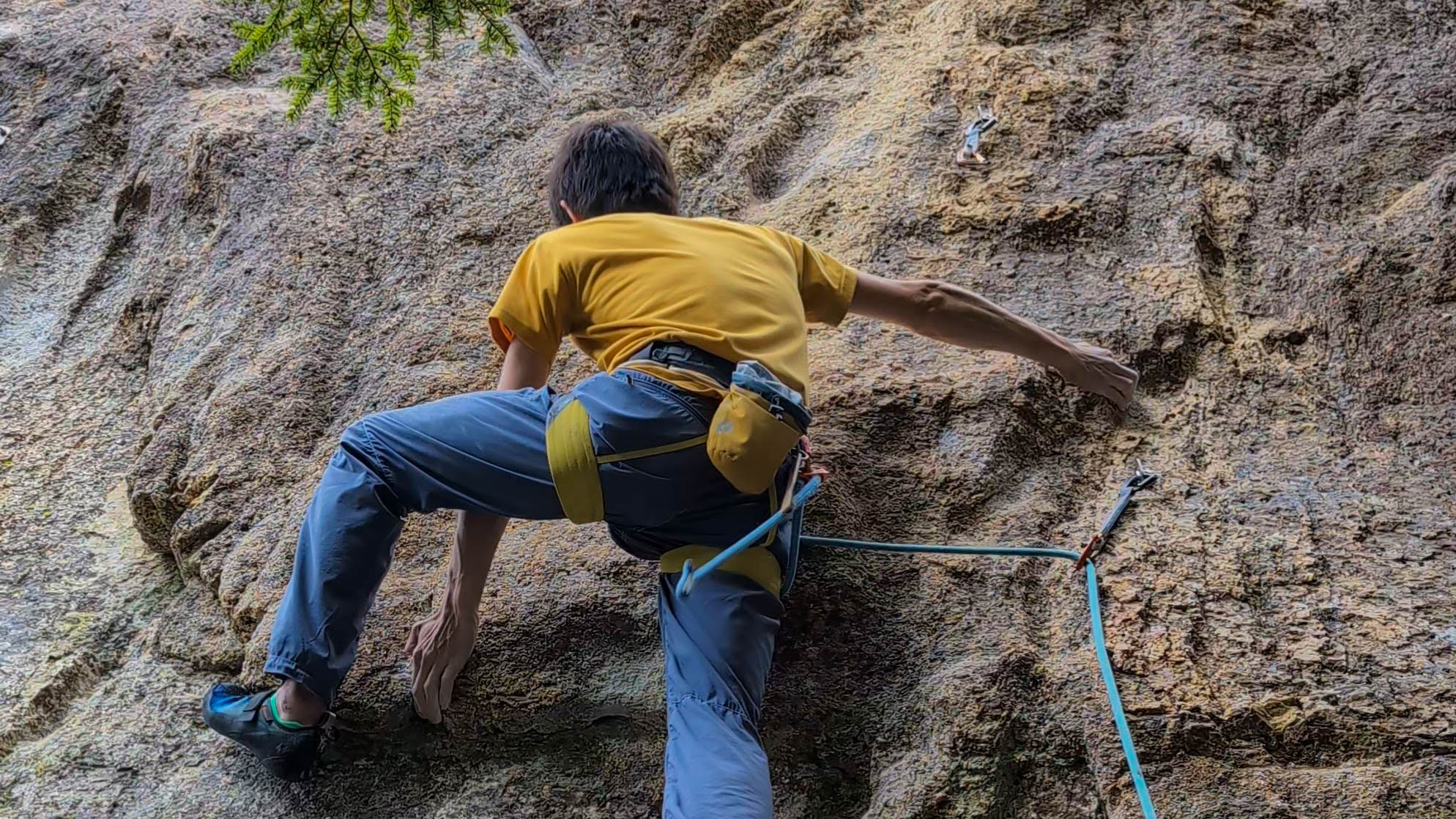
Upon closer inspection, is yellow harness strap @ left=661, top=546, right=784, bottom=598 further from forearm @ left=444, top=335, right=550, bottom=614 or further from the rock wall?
forearm @ left=444, top=335, right=550, bottom=614

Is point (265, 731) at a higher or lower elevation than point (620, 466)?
lower

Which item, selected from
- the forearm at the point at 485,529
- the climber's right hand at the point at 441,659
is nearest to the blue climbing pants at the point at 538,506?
the forearm at the point at 485,529

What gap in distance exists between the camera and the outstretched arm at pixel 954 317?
304 cm

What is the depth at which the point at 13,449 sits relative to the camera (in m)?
4.23

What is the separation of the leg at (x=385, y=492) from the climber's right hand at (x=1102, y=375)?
4.67 feet

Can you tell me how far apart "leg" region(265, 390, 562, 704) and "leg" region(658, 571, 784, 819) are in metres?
0.40

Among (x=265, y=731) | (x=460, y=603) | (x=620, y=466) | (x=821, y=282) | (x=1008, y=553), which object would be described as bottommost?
(x=265, y=731)

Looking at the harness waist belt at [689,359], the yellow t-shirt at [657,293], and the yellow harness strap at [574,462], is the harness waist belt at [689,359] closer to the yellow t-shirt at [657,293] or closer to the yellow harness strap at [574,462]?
the yellow t-shirt at [657,293]

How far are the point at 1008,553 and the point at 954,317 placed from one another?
2.00 feet

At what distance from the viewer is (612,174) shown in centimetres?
292

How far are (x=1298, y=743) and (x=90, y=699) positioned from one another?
3.06 metres

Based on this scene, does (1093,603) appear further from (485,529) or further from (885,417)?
(485,529)

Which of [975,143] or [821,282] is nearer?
[821,282]

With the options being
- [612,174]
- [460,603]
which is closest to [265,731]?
[460,603]
